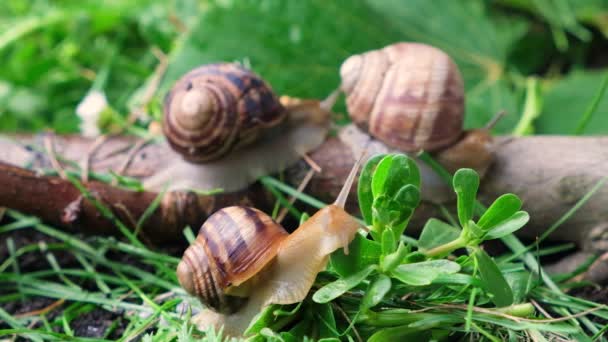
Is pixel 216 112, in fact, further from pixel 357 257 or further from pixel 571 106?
pixel 571 106

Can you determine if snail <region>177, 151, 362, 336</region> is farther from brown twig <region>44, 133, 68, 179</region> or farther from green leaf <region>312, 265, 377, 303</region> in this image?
brown twig <region>44, 133, 68, 179</region>

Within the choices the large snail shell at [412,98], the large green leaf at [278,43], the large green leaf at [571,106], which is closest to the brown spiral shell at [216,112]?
the large snail shell at [412,98]

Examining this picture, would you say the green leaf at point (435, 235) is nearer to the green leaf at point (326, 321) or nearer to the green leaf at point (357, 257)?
the green leaf at point (357, 257)

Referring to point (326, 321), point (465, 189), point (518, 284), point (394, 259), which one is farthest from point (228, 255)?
point (518, 284)

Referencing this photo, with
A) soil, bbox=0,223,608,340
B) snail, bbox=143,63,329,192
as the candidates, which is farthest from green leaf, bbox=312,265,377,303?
snail, bbox=143,63,329,192

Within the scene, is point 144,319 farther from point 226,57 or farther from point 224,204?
point 226,57

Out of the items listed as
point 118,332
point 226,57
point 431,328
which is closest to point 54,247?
point 118,332
